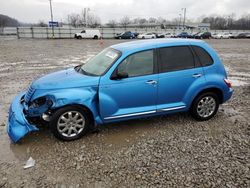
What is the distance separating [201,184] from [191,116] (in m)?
2.21

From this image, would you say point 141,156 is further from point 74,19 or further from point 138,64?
point 74,19

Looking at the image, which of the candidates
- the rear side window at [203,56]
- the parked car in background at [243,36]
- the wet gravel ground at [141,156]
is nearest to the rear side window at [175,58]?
the rear side window at [203,56]

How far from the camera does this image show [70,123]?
407 centimetres

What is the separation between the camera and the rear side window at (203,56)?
15.5ft

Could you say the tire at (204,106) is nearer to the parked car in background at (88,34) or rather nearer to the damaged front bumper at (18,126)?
the damaged front bumper at (18,126)

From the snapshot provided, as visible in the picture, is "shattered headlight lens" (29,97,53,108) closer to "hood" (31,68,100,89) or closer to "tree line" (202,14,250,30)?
"hood" (31,68,100,89)

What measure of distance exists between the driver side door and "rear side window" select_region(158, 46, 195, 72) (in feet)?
0.63

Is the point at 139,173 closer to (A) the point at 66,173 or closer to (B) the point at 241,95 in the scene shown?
(A) the point at 66,173

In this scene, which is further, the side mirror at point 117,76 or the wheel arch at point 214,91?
the wheel arch at point 214,91

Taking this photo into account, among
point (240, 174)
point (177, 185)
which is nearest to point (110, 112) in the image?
point (177, 185)

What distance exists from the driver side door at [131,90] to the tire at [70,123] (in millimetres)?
350

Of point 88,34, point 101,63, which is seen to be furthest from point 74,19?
point 101,63

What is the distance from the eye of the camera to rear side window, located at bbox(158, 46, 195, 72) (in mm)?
4469

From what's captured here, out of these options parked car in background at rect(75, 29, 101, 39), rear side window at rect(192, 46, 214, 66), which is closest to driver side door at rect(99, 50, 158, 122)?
rear side window at rect(192, 46, 214, 66)
